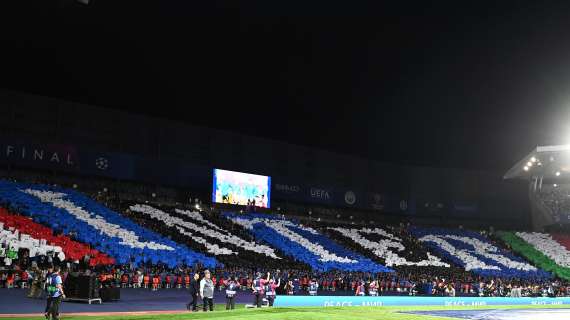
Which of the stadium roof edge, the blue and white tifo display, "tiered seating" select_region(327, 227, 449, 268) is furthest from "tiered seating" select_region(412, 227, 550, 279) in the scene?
the blue and white tifo display

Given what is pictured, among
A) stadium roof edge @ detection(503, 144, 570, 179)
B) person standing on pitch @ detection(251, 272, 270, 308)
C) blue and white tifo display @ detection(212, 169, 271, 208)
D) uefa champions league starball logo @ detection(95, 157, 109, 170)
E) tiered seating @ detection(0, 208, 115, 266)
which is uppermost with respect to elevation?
stadium roof edge @ detection(503, 144, 570, 179)

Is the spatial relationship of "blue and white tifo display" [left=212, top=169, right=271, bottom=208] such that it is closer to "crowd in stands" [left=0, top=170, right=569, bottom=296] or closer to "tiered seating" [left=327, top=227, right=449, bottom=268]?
"crowd in stands" [left=0, top=170, right=569, bottom=296]

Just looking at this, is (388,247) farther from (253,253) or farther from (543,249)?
(543,249)

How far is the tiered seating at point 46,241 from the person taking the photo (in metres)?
33.4

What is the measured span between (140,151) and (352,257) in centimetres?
2097

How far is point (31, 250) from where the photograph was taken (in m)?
32.5

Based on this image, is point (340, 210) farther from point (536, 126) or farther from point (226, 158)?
point (536, 126)

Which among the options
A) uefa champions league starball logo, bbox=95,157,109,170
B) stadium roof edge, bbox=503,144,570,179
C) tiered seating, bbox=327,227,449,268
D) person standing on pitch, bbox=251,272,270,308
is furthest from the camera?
stadium roof edge, bbox=503,144,570,179

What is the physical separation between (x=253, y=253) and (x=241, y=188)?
30.0 feet

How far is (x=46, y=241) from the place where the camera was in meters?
34.1

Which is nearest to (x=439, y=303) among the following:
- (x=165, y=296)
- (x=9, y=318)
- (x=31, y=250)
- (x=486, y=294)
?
(x=486, y=294)

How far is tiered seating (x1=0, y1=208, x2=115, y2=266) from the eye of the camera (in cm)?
3338

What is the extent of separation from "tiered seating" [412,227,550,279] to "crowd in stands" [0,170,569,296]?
14 centimetres

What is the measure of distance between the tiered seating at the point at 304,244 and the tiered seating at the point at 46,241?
18239mm
